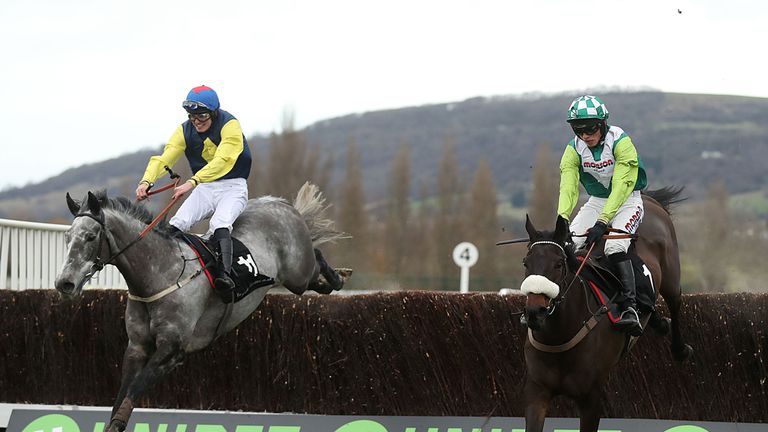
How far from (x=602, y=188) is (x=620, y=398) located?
1835mm

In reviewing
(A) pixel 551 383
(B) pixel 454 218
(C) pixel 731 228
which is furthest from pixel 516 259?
(A) pixel 551 383

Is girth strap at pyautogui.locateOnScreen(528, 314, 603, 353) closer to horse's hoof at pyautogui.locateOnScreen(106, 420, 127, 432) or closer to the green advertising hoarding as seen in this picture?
the green advertising hoarding

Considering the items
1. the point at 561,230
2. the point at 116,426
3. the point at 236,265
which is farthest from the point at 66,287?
the point at 561,230

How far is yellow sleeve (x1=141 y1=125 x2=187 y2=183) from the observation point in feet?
26.7

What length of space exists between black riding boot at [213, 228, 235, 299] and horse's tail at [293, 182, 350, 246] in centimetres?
133

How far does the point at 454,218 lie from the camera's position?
4712 cm

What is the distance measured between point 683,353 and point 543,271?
2518 millimetres

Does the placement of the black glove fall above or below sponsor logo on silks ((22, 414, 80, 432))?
above

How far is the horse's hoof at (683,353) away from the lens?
834 cm

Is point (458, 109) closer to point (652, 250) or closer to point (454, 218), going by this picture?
point (454, 218)

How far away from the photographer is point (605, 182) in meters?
7.82

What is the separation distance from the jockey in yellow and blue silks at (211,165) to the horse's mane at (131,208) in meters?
0.14

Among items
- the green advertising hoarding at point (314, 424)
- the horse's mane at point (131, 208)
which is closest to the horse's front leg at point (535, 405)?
the green advertising hoarding at point (314, 424)

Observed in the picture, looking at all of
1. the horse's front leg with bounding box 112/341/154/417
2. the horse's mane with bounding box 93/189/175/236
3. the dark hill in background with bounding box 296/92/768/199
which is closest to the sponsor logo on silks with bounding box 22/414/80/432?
the horse's front leg with bounding box 112/341/154/417
